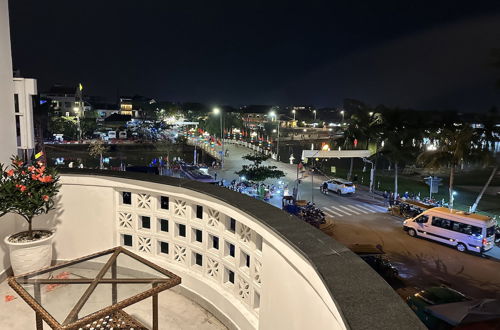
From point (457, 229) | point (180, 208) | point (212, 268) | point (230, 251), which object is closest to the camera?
point (212, 268)

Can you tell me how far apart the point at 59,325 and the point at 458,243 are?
1759 cm

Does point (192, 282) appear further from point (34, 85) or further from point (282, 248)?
point (34, 85)

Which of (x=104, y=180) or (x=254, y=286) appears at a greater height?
(x=104, y=180)

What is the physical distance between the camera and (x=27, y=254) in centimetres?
547

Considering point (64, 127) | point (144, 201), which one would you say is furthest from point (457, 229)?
point (64, 127)

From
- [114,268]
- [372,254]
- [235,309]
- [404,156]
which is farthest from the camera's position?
[404,156]

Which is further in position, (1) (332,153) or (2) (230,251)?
(1) (332,153)

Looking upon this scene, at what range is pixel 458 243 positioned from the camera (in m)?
16.6

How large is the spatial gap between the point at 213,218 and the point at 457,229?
15.6 m

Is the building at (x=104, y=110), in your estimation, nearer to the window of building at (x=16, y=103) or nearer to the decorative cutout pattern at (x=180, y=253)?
the window of building at (x=16, y=103)

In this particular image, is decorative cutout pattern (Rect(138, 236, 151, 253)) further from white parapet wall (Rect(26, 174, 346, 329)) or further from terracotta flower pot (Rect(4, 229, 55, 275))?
terracotta flower pot (Rect(4, 229, 55, 275))

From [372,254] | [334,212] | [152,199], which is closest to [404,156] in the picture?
[334,212]

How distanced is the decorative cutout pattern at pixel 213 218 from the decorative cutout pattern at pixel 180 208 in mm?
471

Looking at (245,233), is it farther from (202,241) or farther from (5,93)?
(5,93)
